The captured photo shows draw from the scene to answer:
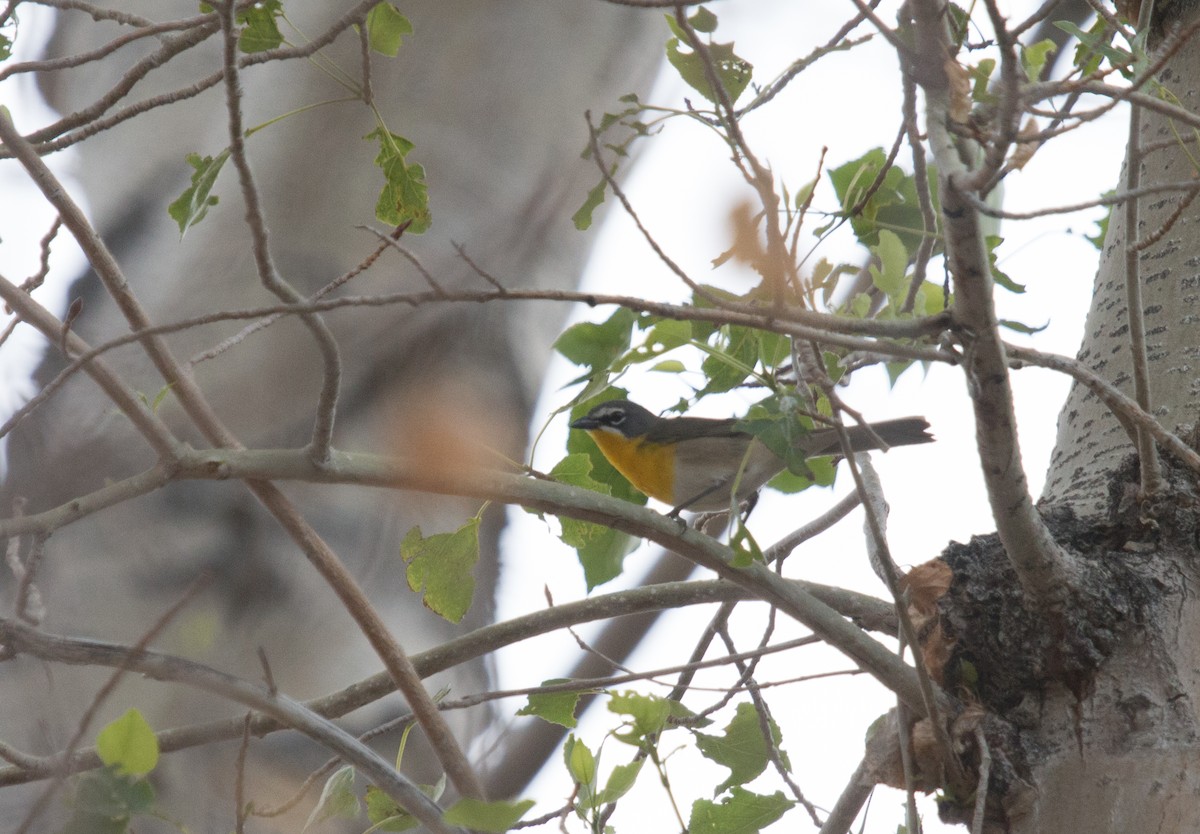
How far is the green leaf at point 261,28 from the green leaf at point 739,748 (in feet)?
6.34

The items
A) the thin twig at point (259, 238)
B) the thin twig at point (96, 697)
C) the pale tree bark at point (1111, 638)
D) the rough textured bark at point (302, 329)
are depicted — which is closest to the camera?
the thin twig at point (96, 697)

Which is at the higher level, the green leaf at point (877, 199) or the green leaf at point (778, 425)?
the green leaf at point (877, 199)

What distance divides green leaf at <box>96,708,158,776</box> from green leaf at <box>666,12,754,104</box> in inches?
62.4

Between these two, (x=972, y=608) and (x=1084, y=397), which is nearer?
(x=972, y=608)

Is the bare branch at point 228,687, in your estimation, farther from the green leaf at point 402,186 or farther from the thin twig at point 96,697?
the green leaf at point 402,186

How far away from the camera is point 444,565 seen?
7.80ft

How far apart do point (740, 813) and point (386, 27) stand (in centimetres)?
204

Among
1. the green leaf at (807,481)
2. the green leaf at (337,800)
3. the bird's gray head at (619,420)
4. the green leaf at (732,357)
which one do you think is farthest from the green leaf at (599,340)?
the bird's gray head at (619,420)

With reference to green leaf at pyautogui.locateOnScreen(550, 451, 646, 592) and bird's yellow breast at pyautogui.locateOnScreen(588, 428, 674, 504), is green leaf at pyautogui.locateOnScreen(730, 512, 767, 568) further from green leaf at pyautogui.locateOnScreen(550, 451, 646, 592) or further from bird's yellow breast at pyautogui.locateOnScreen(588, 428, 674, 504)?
bird's yellow breast at pyautogui.locateOnScreen(588, 428, 674, 504)

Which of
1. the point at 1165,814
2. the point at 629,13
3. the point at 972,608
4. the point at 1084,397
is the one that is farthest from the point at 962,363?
the point at 629,13

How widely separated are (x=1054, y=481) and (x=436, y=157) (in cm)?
281

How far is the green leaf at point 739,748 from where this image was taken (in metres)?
2.55

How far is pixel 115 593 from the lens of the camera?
11.8 ft

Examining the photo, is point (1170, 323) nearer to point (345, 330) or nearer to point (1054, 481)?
point (1054, 481)
